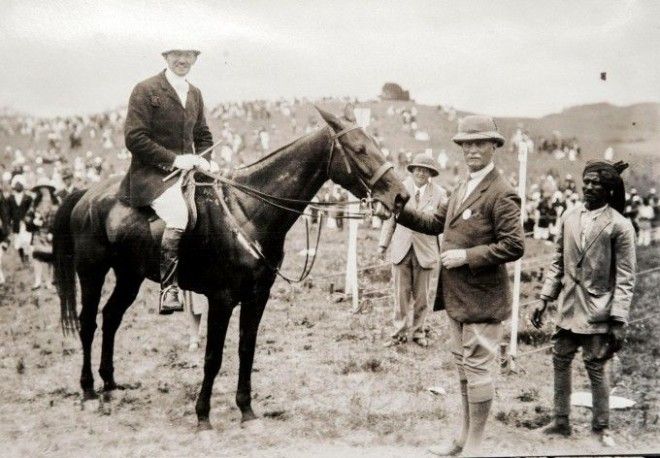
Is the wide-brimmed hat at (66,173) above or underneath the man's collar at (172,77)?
underneath

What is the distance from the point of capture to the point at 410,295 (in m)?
7.57

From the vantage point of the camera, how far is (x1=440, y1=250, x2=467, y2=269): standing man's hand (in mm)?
4203

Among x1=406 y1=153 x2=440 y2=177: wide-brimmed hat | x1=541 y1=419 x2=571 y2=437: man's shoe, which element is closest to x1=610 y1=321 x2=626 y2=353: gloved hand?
x1=541 y1=419 x2=571 y2=437: man's shoe

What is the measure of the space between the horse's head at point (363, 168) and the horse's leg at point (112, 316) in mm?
2374

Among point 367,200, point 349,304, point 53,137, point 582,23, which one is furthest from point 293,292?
point 582,23

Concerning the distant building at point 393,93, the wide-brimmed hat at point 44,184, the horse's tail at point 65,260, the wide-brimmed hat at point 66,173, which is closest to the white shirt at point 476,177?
the distant building at point 393,93

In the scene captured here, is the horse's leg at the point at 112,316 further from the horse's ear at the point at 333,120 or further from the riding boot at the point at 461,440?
the riding boot at the point at 461,440

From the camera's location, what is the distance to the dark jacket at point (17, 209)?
266 inches

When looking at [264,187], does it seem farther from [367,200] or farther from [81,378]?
[81,378]

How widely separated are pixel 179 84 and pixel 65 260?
229cm

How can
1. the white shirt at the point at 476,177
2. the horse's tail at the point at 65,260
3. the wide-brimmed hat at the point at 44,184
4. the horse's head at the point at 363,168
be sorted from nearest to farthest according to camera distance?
1. the white shirt at the point at 476,177
2. the horse's head at the point at 363,168
3. the horse's tail at the point at 65,260
4. the wide-brimmed hat at the point at 44,184

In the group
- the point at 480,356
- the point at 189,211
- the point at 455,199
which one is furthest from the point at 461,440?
the point at 189,211

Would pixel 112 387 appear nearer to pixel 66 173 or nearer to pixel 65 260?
pixel 65 260

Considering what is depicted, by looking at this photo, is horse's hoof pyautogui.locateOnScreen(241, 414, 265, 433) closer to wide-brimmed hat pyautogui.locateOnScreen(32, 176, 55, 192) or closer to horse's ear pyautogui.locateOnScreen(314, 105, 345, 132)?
horse's ear pyautogui.locateOnScreen(314, 105, 345, 132)
